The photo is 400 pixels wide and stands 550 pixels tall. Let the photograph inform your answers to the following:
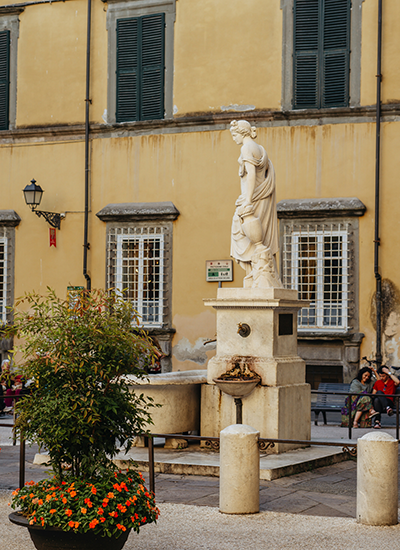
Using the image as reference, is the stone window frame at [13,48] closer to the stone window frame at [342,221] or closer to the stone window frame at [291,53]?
the stone window frame at [291,53]

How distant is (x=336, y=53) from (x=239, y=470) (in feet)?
39.8

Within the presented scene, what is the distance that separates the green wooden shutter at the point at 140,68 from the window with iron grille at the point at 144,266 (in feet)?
8.26

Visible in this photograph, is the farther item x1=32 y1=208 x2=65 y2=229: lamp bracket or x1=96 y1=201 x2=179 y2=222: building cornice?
x1=32 y1=208 x2=65 y2=229: lamp bracket

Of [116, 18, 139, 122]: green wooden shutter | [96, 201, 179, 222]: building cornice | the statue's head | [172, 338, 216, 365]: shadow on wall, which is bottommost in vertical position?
[172, 338, 216, 365]: shadow on wall

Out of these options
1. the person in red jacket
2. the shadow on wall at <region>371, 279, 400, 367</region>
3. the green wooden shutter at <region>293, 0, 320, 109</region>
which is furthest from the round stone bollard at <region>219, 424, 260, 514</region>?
the green wooden shutter at <region>293, 0, 320, 109</region>

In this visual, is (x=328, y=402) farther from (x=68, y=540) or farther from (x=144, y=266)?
(x=68, y=540)

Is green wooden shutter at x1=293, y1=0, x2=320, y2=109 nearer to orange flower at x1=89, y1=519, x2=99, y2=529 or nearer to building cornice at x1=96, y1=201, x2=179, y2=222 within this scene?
building cornice at x1=96, y1=201, x2=179, y2=222

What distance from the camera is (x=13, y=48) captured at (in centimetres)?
1972

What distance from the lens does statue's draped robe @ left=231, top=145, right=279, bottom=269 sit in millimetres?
10523

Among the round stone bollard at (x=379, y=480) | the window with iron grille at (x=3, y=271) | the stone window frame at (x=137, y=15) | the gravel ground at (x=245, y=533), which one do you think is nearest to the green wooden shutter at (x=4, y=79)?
the stone window frame at (x=137, y=15)

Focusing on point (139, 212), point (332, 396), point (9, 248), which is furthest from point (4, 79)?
point (332, 396)

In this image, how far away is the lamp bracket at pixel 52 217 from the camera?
61.5 ft

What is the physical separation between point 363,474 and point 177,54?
43.2 ft

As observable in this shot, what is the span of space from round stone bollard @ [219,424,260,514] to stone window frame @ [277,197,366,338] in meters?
9.63
